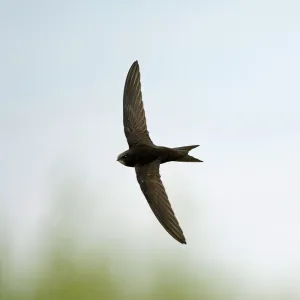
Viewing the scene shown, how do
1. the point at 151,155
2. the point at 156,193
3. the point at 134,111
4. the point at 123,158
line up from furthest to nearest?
1. the point at 134,111
2. the point at 123,158
3. the point at 151,155
4. the point at 156,193

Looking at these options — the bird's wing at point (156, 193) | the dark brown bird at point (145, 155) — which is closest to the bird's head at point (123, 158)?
the dark brown bird at point (145, 155)

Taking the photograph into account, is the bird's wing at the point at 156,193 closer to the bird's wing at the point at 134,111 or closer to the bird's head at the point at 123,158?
the bird's head at the point at 123,158

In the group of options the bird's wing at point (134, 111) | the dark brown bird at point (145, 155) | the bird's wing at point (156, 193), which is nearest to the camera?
the bird's wing at point (156, 193)

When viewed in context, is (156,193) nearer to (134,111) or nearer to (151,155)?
(151,155)

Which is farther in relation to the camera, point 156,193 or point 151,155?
point 151,155

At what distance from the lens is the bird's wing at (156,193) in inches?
354

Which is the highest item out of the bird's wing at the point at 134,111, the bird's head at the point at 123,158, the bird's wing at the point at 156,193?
the bird's wing at the point at 134,111

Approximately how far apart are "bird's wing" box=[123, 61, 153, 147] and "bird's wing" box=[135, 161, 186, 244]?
1.93ft

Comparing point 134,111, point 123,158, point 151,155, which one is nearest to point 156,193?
point 151,155

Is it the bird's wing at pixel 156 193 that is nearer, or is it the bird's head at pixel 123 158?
the bird's wing at pixel 156 193

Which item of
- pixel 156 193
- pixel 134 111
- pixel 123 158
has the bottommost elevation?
pixel 156 193

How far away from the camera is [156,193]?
9547mm

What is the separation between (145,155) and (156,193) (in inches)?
22.1
